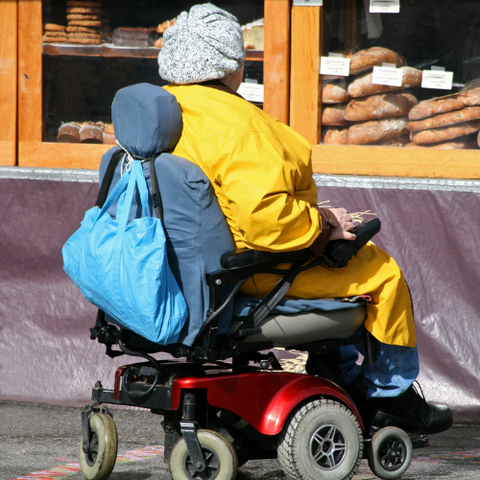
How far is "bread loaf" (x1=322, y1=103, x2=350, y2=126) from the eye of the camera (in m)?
4.12

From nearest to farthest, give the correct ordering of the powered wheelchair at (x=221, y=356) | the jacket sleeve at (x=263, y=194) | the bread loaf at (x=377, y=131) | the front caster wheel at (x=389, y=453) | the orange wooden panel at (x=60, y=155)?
the jacket sleeve at (x=263, y=194), the powered wheelchair at (x=221, y=356), the front caster wheel at (x=389, y=453), the bread loaf at (x=377, y=131), the orange wooden panel at (x=60, y=155)

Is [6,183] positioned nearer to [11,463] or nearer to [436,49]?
[11,463]

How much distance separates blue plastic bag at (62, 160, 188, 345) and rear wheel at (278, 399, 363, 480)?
0.54 meters

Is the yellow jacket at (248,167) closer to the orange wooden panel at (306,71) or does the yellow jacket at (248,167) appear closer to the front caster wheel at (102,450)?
the front caster wheel at (102,450)

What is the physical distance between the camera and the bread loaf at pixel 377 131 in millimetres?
4062

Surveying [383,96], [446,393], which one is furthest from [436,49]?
[446,393]

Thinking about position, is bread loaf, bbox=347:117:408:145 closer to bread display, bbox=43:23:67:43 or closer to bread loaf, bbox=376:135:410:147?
bread loaf, bbox=376:135:410:147

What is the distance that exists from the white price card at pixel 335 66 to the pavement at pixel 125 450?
2.02 metres

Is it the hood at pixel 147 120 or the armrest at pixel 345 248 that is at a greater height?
the hood at pixel 147 120

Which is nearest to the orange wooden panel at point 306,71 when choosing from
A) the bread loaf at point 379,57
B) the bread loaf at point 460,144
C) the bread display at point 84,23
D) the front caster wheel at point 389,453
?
the bread loaf at point 379,57

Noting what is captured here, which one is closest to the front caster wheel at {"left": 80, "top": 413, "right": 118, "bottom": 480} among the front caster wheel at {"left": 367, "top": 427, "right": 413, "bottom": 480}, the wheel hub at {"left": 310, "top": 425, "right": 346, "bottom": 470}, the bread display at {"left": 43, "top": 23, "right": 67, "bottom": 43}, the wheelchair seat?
the wheelchair seat

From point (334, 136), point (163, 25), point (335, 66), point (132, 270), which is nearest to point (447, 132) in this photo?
point (334, 136)

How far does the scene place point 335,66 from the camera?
13.4 feet

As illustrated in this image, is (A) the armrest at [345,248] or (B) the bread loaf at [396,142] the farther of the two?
(B) the bread loaf at [396,142]
